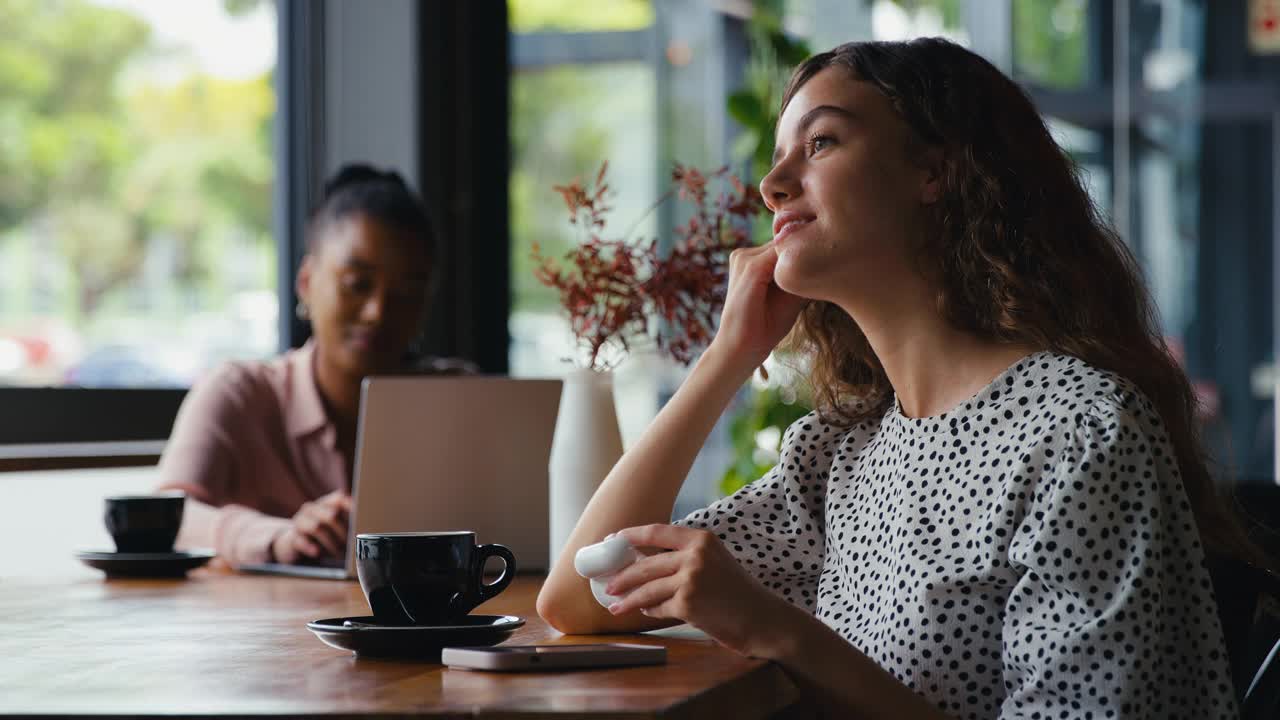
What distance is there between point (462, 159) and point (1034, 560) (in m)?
2.63

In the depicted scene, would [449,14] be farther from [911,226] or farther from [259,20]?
[911,226]

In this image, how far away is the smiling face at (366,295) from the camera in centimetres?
256

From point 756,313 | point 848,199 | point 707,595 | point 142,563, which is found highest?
point 848,199

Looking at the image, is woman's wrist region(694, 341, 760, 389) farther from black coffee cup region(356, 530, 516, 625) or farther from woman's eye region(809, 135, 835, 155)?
black coffee cup region(356, 530, 516, 625)

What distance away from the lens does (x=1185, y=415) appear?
141 cm

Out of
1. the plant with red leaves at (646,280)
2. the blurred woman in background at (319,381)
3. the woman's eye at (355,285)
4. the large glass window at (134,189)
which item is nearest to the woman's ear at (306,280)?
the blurred woman in background at (319,381)

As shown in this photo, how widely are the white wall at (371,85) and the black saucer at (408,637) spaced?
2.42 meters

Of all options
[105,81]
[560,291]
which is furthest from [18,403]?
[560,291]

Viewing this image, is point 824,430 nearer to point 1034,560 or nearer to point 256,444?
→ point 1034,560

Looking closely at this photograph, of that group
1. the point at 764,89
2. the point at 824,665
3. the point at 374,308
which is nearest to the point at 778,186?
the point at 824,665

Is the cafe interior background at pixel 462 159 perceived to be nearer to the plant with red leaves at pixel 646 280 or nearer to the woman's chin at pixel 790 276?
the plant with red leaves at pixel 646 280

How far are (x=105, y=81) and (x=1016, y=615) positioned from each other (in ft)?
7.66

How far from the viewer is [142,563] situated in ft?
6.22

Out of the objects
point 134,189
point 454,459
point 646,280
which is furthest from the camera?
point 134,189
